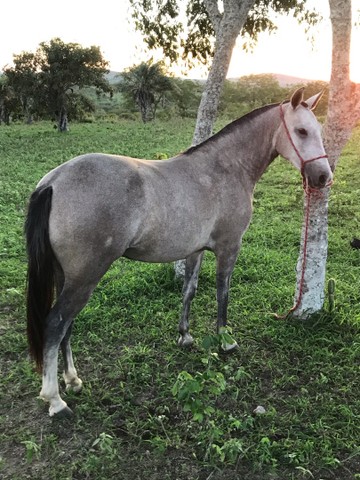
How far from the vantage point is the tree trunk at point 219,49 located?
17.7ft

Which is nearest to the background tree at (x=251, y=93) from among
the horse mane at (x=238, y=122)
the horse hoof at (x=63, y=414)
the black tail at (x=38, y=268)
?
the horse mane at (x=238, y=122)

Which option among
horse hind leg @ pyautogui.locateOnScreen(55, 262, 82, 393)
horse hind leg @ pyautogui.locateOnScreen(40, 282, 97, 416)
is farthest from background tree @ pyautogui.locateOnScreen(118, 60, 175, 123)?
horse hind leg @ pyautogui.locateOnScreen(40, 282, 97, 416)

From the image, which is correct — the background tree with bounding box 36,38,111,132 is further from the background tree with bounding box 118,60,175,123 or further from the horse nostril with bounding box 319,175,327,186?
the horse nostril with bounding box 319,175,327,186

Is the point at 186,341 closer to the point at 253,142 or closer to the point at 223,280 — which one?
the point at 223,280

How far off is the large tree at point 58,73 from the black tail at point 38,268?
82.5ft

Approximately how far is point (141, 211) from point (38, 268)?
3.02 feet

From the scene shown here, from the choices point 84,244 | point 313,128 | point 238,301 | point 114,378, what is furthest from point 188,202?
point 238,301

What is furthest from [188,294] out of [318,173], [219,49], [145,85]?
[145,85]

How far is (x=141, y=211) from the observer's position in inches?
137

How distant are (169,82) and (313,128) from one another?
44.5 m

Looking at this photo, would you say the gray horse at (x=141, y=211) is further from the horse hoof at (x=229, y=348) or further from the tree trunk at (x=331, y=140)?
the tree trunk at (x=331, y=140)

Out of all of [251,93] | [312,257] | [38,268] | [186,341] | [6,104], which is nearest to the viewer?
[38,268]

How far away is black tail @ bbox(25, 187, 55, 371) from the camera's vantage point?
3.23 meters

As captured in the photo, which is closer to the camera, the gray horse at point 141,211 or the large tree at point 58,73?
the gray horse at point 141,211
